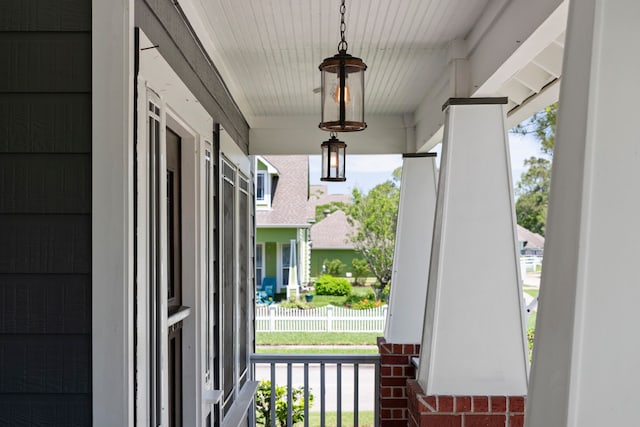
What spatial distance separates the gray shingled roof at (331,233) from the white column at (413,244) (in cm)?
1469

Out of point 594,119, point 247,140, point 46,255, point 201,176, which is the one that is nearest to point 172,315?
point 201,176

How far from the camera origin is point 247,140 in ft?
18.7

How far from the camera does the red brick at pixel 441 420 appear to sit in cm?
300

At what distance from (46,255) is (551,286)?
1.24 meters

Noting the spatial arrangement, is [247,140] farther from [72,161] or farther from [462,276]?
[72,161]

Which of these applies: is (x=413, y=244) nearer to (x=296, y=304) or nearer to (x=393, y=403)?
(x=393, y=403)

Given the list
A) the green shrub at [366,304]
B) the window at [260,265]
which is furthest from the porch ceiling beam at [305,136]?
the window at [260,265]

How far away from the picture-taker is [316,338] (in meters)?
12.2

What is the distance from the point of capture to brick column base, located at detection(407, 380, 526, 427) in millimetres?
2992

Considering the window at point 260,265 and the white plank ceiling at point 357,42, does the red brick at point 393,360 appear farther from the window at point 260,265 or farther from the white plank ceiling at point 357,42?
the window at point 260,265

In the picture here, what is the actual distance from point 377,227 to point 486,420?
14538 mm

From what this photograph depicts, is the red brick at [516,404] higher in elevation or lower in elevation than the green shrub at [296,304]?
higher

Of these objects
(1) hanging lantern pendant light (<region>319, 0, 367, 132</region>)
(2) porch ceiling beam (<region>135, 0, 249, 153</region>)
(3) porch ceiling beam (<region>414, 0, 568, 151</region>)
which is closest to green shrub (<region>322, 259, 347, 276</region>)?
(2) porch ceiling beam (<region>135, 0, 249, 153</region>)

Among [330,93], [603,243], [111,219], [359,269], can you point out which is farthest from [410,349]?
[359,269]
